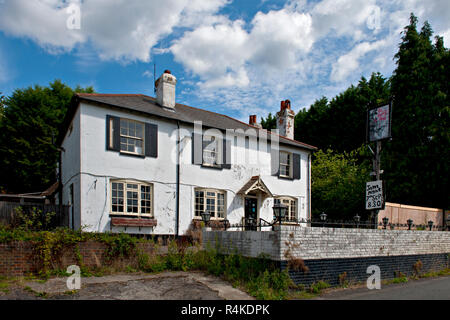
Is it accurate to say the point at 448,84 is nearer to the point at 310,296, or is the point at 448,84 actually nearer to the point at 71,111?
the point at 310,296

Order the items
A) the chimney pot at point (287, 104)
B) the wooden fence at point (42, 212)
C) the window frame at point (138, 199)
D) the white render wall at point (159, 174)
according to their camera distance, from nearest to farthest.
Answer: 1. the white render wall at point (159, 174)
2. the window frame at point (138, 199)
3. the wooden fence at point (42, 212)
4. the chimney pot at point (287, 104)

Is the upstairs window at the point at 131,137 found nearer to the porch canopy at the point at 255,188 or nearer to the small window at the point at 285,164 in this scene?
the porch canopy at the point at 255,188

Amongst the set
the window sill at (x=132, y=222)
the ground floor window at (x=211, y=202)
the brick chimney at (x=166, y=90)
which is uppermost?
the brick chimney at (x=166, y=90)

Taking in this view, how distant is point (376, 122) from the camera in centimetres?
1428

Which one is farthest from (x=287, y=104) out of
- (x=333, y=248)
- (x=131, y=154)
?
(x=333, y=248)

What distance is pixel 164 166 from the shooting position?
15.6 metres

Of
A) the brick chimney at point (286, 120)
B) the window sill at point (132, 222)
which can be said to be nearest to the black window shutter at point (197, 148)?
the window sill at point (132, 222)

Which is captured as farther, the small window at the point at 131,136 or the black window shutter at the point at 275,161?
the black window shutter at the point at 275,161

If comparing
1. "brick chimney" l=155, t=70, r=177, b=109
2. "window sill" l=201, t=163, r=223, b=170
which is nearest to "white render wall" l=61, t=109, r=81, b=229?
"brick chimney" l=155, t=70, r=177, b=109

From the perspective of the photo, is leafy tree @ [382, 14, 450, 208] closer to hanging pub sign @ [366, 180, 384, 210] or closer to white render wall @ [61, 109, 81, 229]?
hanging pub sign @ [366, 180, 384, 210]

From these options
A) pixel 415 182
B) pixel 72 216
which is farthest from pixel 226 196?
pixel 415 182

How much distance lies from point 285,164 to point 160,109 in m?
8.02

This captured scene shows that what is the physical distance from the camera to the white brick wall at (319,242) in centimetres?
934

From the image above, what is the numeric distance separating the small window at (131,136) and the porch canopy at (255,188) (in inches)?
224
